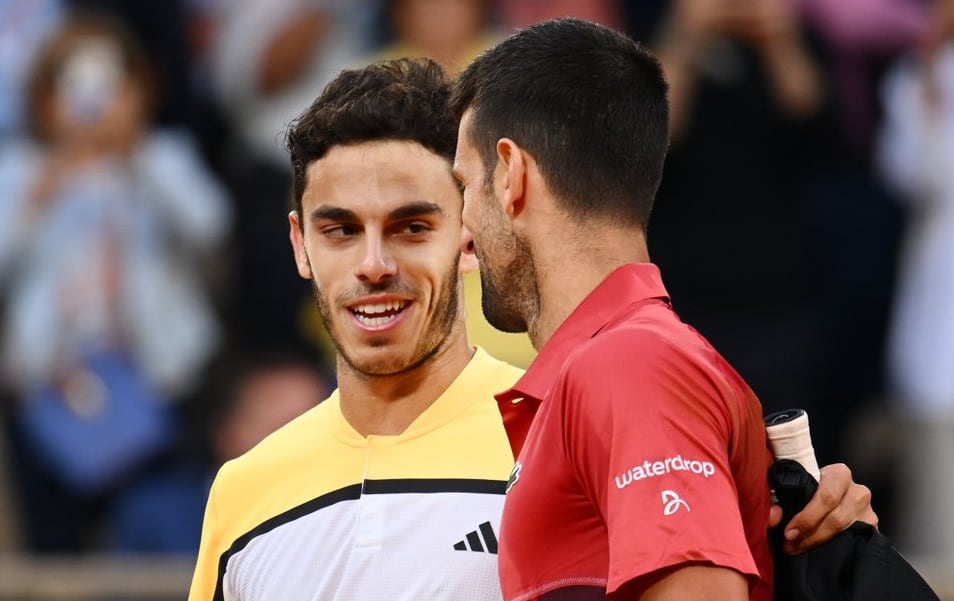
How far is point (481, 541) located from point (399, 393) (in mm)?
437

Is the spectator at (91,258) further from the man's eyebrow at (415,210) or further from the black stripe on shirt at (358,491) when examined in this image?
the man's eyebrow at (415,210)

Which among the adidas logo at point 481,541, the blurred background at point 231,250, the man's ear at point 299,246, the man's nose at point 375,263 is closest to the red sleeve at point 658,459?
the adidas logo at point 481,541

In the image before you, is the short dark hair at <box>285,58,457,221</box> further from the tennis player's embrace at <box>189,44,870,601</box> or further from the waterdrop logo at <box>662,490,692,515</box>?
the waterdrop logo at <box>662,490,692,515</box>

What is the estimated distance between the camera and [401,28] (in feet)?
25.3

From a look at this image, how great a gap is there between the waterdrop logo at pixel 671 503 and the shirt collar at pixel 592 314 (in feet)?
1.24

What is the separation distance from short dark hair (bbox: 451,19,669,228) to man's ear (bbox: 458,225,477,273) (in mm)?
357

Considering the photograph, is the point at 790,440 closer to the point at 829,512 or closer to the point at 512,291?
the point at 829,512

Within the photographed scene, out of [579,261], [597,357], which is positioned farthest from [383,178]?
[597,357]

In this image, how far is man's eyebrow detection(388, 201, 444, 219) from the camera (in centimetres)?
354

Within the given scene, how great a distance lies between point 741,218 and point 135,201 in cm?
271

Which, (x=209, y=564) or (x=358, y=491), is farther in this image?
(x=209, y=564)

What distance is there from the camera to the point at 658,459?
100 inches

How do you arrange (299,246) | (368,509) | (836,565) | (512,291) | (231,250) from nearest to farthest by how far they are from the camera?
(836,565) → (512,291) → (368,509) → (299,246) → (231,250)

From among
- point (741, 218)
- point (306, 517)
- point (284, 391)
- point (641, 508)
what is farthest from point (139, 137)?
point (641, 508)
